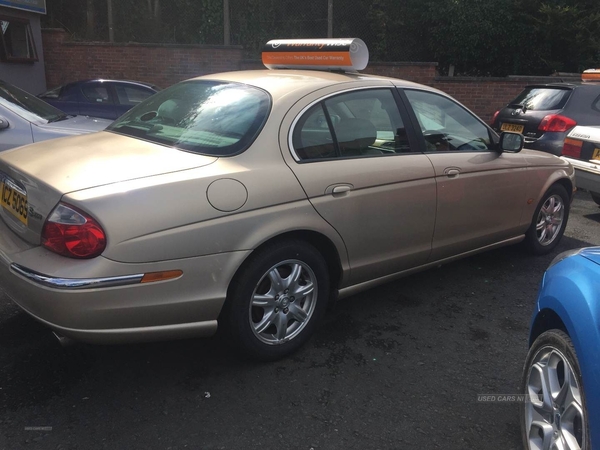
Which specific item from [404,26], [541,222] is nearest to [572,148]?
[541,222]

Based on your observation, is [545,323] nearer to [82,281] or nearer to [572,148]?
[82,281]

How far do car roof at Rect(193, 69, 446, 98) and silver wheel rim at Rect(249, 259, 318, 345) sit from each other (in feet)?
3.45

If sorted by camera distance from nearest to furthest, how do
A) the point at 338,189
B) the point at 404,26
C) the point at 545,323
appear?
the point at 545,323 → the point at 338,189 → the point at 404,26

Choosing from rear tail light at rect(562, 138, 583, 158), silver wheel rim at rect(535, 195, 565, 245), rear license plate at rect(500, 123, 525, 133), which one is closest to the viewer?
silver wheel rim at rect(535, 195, 565, 245)

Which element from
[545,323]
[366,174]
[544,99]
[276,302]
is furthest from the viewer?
[544,99]

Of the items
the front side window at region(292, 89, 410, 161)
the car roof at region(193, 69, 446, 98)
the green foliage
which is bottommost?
the front side window at region(292, 89, 410, 161)

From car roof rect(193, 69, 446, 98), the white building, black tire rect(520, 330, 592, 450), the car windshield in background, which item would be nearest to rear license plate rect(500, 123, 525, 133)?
car roof rect(193, 69, 446, 98)

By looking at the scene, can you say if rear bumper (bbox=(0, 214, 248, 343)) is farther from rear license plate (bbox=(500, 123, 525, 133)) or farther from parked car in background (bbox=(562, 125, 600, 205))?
rear license plate (bbox=(500, 123, 525, 133))

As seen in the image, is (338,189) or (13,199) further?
(338,189)

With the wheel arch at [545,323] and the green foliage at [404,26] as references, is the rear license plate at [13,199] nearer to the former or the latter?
the wheel arch at [545,323]

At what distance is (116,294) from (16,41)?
11.9m

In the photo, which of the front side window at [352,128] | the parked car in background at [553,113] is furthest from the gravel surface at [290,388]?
the parked car in background at [553,113]

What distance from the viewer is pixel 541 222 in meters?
5.09

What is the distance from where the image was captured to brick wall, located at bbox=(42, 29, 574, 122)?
1280 centimetres
